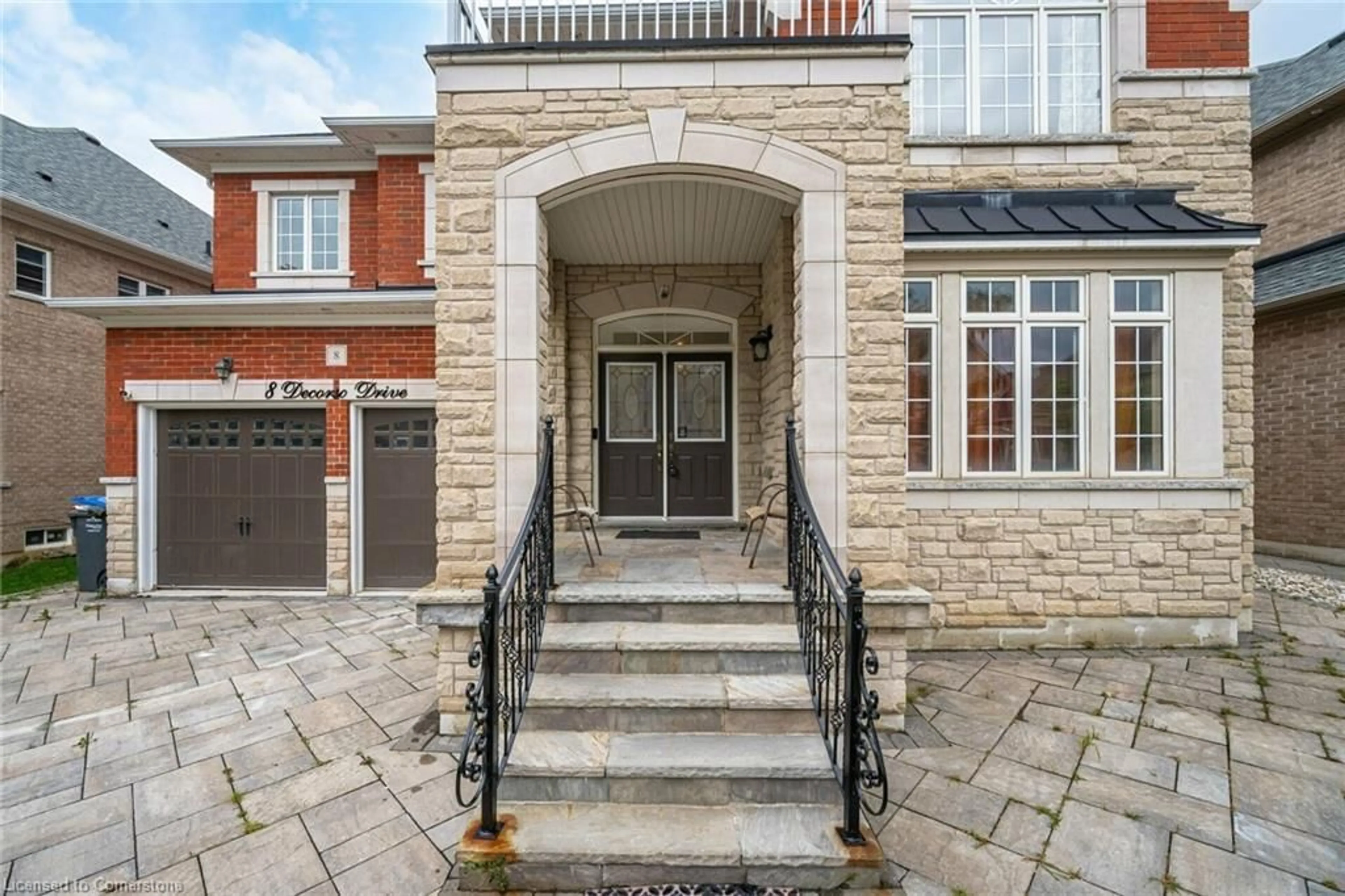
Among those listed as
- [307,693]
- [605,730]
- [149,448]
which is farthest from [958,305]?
[149,448]

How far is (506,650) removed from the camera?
2682 mm

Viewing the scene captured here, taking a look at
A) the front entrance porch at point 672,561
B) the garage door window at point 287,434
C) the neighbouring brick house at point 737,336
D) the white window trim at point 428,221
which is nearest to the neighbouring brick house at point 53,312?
the neighbouring brick house at point 737,336

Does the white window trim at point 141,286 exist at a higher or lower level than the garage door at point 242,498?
higher

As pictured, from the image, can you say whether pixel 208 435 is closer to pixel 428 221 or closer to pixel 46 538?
pixel 428 221

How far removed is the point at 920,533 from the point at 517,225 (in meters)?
4.19

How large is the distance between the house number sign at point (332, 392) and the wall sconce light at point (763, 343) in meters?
Result: 4.08

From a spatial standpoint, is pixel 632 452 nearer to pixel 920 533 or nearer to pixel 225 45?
pixel 920 533

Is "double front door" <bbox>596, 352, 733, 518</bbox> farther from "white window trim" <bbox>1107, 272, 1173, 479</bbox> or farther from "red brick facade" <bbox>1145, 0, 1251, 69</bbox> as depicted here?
"red brick facade" <bbox>1145, 0, 1251, 69</bbox>

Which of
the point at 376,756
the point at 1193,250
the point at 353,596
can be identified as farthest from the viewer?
the point at 353,596

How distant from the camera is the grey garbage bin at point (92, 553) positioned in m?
6.56

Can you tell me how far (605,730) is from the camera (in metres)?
2.84

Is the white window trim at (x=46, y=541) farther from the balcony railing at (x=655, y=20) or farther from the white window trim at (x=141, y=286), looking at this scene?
the balcony railing at (x=655, y=20)

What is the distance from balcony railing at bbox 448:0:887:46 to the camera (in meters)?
3.64

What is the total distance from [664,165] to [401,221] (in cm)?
591
